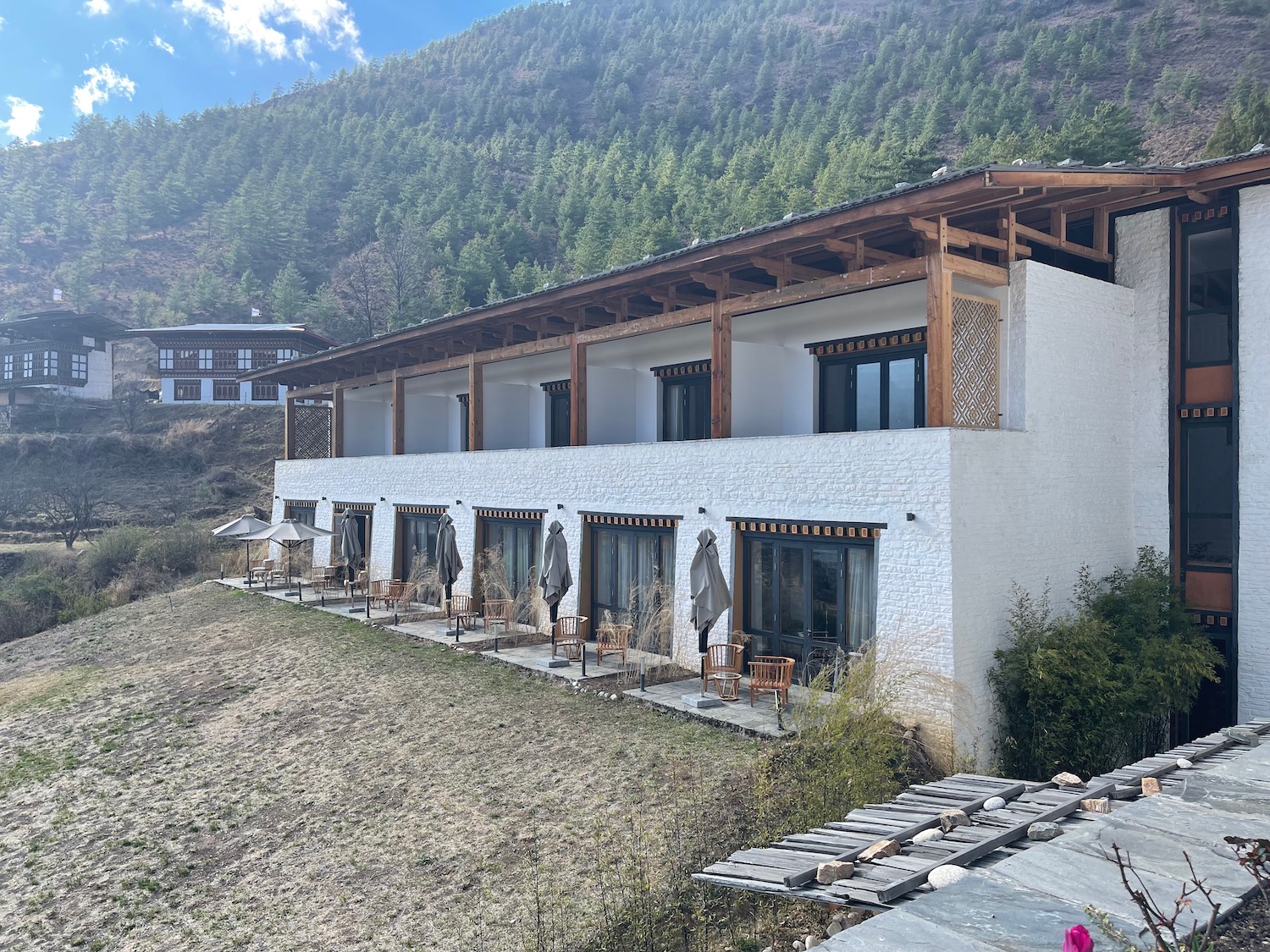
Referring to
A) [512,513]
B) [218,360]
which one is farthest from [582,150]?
[512,513]

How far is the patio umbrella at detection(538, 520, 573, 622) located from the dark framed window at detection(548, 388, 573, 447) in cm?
627

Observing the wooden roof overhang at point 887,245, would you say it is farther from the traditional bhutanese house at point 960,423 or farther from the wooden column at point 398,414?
the wooden column at point 398,414

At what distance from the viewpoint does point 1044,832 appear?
489cm

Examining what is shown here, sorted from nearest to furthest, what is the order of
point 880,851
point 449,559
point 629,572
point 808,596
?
point 880,851, point 808,596, point 629,572, point 449,559

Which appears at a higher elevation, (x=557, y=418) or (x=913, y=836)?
(x=557, y=418)

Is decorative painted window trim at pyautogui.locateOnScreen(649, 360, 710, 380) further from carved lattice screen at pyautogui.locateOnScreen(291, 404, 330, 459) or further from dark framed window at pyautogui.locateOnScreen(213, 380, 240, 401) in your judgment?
dark framed window at pyautogui.locateOnScreen(213, 380, 240, 401)

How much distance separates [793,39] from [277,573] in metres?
120

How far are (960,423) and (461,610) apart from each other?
447 inches

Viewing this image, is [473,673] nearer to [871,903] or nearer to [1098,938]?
[871,903]

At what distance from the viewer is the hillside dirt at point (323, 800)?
753 cm

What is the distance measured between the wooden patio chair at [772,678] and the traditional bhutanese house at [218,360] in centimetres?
4841

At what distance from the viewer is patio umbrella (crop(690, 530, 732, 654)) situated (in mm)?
11883

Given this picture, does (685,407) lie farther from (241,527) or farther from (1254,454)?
(241,527)

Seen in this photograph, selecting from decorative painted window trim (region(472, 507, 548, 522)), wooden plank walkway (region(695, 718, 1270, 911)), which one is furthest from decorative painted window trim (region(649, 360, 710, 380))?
wooden plank walkway (region(695, 718, 1270, 911))
